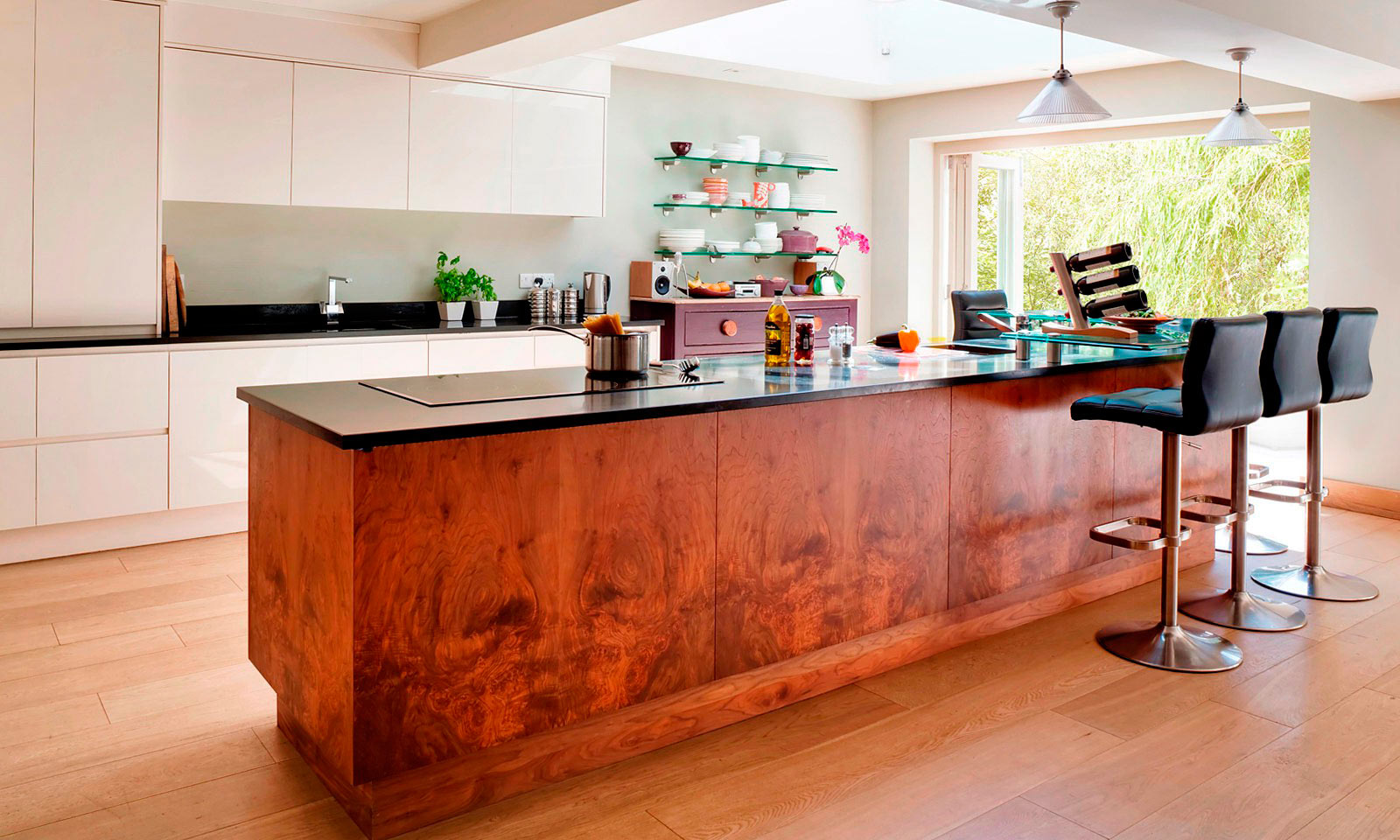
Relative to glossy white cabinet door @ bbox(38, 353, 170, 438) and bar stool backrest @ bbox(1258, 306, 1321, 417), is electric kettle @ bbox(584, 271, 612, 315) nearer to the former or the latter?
glossy white cabinet door @ bbox(38, 353, 170, 438)

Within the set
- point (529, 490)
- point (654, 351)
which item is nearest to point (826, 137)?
point (654, 351)

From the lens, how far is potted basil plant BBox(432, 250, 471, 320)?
234 inches

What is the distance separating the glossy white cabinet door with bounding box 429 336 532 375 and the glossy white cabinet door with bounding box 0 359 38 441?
1697 millimetres

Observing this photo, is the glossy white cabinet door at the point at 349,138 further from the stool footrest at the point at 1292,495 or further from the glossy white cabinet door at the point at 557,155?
the stool footrest at the point at 1292,495

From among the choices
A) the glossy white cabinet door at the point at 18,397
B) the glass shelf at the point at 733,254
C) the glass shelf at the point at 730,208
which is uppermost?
the glass shelf at the point at 730,208

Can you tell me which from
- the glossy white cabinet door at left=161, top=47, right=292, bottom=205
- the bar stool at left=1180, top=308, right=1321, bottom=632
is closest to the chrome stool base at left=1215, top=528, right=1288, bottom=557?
the bar stool at left=1180, top=308, right=1321, bottom=632

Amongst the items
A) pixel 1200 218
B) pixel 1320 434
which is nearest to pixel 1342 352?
pixel 1320 434

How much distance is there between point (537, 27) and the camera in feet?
14.3

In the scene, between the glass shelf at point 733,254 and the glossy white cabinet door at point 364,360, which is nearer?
the glossy white cabinet door at point 364,360

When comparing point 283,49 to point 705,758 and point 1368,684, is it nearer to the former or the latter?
point 705,758

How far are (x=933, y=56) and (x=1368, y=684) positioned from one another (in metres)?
4.84

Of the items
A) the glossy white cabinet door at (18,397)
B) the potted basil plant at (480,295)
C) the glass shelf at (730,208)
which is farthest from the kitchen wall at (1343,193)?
the glossy white cabinet door at (18,397)

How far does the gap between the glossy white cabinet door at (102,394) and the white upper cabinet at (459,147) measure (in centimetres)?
155

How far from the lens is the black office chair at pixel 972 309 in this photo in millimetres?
5496
